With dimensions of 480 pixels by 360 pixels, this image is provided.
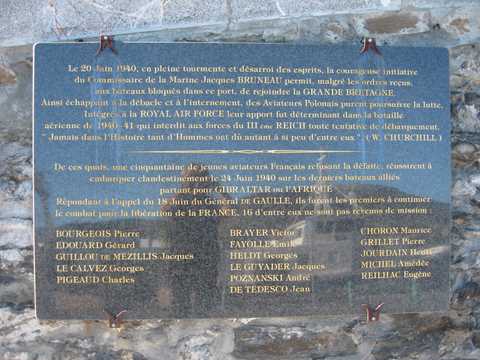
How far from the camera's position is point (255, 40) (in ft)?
8.77

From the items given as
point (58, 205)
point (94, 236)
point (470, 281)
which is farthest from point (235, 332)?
point (470, 281)

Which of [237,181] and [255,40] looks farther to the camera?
[255,40]

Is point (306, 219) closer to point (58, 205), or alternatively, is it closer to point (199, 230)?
point (199, 230)

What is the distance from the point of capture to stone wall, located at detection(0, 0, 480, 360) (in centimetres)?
255

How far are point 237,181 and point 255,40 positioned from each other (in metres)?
0.81

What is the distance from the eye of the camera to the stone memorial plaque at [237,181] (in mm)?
2475

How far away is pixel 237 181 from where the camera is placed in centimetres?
252

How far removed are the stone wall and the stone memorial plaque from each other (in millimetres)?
128

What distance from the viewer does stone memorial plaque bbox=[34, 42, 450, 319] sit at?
8.12 feet

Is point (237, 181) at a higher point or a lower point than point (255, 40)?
lower

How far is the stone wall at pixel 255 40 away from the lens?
2.55 meters

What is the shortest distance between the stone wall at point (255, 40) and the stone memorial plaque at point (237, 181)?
0.13 meters

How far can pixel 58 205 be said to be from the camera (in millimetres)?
2455

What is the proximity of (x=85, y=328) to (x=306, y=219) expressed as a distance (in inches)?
51.8
